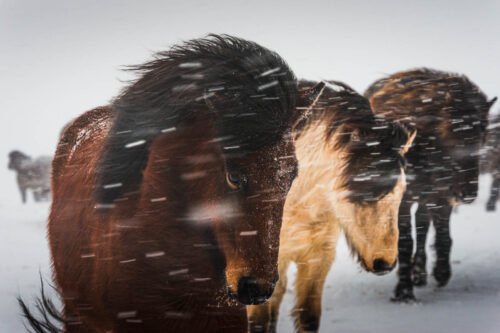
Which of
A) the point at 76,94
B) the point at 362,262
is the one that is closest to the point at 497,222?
the point at 362,262

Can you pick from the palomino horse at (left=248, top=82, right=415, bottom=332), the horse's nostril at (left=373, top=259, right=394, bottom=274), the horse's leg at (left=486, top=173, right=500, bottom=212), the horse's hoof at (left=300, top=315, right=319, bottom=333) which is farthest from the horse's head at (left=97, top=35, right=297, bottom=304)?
the horse's leg at (left=486, top=173, right=500, bottom=212)

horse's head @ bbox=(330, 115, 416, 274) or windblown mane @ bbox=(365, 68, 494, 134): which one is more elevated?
windblown mane @ bbox=(365, 68, 494, 134)

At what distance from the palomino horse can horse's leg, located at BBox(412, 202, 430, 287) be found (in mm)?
891

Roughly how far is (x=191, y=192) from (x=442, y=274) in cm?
213

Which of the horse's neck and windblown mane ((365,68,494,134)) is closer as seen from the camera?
the horse's neck

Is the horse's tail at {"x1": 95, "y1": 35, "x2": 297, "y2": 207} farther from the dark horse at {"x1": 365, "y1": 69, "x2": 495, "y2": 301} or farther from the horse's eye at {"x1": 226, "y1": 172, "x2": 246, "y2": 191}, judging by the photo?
the dark horse at {"x1": 365, "y1": 69, "x2": 495, "y2": 301}

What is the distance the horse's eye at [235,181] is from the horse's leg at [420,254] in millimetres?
1849

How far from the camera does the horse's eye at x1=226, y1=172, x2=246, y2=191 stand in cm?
82

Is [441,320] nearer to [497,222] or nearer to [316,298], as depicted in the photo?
[316,298]

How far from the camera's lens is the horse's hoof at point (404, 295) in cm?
228

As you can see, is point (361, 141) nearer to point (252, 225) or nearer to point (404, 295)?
point (252, 225)

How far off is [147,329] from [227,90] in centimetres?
53

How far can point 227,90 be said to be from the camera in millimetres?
874

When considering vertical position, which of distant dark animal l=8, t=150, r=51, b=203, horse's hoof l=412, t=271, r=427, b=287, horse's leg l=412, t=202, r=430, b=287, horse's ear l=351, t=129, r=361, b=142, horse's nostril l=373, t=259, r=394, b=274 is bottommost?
horse's hoof l=412, t=271, r=427, b=287
